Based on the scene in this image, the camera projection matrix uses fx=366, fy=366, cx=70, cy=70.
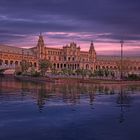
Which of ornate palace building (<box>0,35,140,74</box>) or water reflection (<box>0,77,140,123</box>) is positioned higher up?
ornate palace building (<box>0,35,140,74</box>)

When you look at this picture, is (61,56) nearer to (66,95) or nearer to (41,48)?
(41,48)

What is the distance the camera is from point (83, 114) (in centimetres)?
2155

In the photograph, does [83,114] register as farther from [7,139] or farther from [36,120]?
[7,139]

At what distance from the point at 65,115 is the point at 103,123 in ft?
10.6

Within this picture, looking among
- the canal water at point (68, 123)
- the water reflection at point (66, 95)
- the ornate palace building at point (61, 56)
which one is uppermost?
the ornate palace building at point (61, 56)

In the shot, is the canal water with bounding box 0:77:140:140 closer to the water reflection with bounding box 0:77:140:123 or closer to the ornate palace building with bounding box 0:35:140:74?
the water reflection with bounding box 0:77:140:123

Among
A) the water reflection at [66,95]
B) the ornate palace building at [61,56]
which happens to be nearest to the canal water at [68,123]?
the water reflection at [66,95]

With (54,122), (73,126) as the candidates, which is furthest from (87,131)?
(54,122)

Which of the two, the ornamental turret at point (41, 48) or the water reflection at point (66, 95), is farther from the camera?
the ornamental turret at point (41, 48)

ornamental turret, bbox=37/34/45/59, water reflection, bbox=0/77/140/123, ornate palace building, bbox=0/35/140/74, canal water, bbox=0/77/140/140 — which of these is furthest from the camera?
ornamental turret, bbox=37/34/45/59

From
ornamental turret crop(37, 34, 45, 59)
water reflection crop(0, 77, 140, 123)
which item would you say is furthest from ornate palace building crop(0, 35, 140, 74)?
water reflection crop(0, 77, 140, 123)

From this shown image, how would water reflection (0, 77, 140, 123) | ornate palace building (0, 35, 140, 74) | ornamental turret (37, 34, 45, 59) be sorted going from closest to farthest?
water reflection (0, 77, 140, 123)
ornate palace building (0, 35, 140, 74)
ornamental turret (37, 34, 45, 59)

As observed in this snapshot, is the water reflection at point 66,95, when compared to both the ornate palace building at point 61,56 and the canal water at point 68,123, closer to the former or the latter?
the canal water at point 68,123

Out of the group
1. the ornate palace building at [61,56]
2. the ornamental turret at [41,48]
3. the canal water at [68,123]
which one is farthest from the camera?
the ornamental turret at [41,48]
